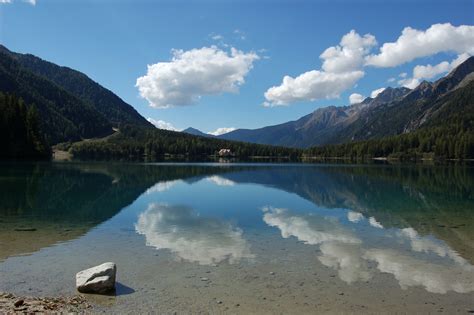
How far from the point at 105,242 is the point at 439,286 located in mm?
17395

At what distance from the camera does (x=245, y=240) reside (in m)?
25.0

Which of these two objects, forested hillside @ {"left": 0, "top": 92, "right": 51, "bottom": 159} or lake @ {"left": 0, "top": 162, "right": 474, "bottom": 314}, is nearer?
lake @ {"left": 0, "top": 162, "right": 474, "bottom": 314}

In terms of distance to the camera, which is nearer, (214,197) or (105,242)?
(105,242)

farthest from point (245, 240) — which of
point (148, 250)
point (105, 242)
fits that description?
point (105, 242)

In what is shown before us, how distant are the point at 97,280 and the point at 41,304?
225 cm

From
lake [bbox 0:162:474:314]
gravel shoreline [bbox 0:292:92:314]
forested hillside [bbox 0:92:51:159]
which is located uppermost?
forested hillside [bbox 0:92:51:159]

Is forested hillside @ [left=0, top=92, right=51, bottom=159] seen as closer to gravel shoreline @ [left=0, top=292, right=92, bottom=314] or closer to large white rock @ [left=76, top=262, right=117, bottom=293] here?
large white rock @ [left=76, top=262, right=117, bottom=293]

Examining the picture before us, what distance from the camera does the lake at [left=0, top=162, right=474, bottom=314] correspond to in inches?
575

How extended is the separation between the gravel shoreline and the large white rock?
1.86 feet

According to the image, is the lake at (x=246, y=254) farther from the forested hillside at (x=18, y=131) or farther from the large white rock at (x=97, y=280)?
the forested hillside at (x=18, y=131)

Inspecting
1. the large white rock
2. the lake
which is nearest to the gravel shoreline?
the large white rock

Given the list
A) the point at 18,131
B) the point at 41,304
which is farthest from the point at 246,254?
the point at 18,131

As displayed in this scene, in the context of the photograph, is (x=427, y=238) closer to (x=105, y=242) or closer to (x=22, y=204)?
(x=105, y=242)

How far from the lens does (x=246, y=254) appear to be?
2133cm
